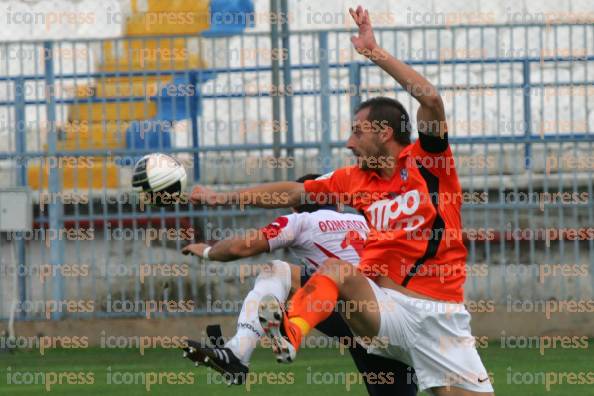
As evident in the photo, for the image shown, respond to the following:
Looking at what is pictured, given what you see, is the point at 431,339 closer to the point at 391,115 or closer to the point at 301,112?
the point at 391,115

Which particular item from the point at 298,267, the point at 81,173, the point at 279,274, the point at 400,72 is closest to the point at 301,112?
the point at 81,173

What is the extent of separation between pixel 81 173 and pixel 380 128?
7067mm

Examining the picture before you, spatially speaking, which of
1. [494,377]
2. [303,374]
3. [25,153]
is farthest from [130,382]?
[25,153]

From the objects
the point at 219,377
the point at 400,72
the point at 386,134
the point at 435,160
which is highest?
the point at 400,72

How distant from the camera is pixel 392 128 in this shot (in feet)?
23.9

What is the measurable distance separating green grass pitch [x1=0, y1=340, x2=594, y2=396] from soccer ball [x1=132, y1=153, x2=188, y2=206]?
2346 millimetres

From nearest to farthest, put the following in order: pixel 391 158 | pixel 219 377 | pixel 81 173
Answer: pixel 391 158, pixel 219 377, pixel 81 173

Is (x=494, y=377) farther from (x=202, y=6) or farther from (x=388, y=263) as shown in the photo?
(x=202, y=6)

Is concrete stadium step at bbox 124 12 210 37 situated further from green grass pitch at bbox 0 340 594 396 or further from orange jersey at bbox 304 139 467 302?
orange jersey at bbox 304 139 467 302

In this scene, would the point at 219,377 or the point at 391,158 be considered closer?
the point at 391,158

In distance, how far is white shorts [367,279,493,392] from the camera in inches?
276

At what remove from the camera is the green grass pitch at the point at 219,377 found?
10.3 meters

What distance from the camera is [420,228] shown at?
7.17m

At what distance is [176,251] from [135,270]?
1.39ft
